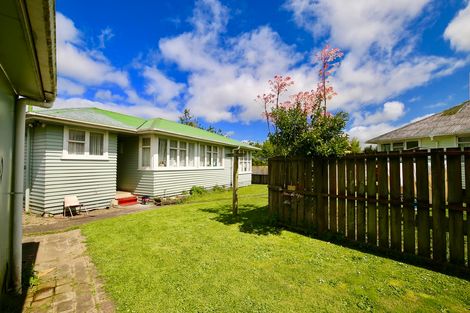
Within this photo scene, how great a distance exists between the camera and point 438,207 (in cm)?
364

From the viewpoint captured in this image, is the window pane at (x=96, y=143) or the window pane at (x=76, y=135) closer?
the window pane at (x=76, y=135)

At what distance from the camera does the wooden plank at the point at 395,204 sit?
4070 millimetres

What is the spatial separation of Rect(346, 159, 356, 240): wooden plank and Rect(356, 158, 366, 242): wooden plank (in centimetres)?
8

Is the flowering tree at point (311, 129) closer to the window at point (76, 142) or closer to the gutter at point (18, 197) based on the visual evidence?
the gutter at point (18, 197)

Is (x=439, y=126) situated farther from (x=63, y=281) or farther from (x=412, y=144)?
(x=63, y=281)

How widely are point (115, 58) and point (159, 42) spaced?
4.41 metres

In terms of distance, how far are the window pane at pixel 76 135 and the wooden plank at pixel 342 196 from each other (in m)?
9.62

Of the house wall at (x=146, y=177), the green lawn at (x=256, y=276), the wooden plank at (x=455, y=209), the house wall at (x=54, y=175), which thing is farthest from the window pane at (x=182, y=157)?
the wooden plank at (x=455, y=209)

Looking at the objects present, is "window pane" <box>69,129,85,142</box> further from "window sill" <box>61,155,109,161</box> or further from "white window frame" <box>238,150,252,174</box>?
"white window frame" <box>238,150,252,174</box>

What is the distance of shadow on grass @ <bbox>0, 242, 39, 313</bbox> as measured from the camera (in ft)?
8.77

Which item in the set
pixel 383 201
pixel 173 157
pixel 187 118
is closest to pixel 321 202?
pixel 383 201

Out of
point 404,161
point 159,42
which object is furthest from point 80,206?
point 404,161

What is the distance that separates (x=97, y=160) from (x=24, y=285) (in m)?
6.87

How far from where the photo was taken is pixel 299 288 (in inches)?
121
